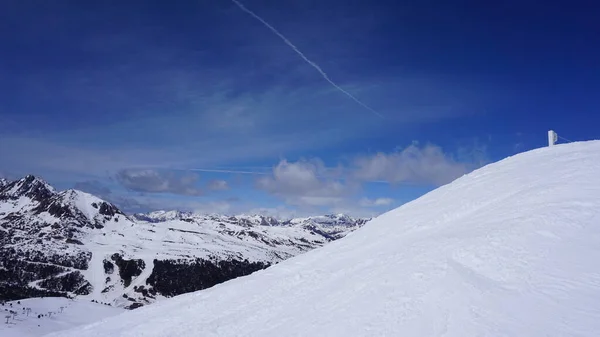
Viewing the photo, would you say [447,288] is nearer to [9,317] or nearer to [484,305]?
[484,305]

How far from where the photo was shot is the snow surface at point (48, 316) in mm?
38000

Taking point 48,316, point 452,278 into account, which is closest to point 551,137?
point 452,278

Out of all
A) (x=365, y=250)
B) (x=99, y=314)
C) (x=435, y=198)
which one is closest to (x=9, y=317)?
(x=99, y=314)

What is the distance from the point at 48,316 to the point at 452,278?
45.5 meters

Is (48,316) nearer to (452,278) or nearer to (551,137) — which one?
(452,278)

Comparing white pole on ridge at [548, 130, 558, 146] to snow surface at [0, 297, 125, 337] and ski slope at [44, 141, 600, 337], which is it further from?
snow surface at [0, 297, 125, 337]

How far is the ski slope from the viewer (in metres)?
10.2

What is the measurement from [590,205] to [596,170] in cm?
448

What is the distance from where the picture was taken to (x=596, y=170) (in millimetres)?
17453

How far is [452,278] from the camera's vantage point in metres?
12.3

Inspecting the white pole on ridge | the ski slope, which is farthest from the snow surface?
the white pole on ridge

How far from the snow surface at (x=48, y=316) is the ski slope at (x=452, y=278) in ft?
74.1

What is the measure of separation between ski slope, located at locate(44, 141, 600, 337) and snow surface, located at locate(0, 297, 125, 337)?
22.6 metres

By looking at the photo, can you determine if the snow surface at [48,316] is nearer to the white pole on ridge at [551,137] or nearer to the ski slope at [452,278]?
the ski slope at [452,278]
